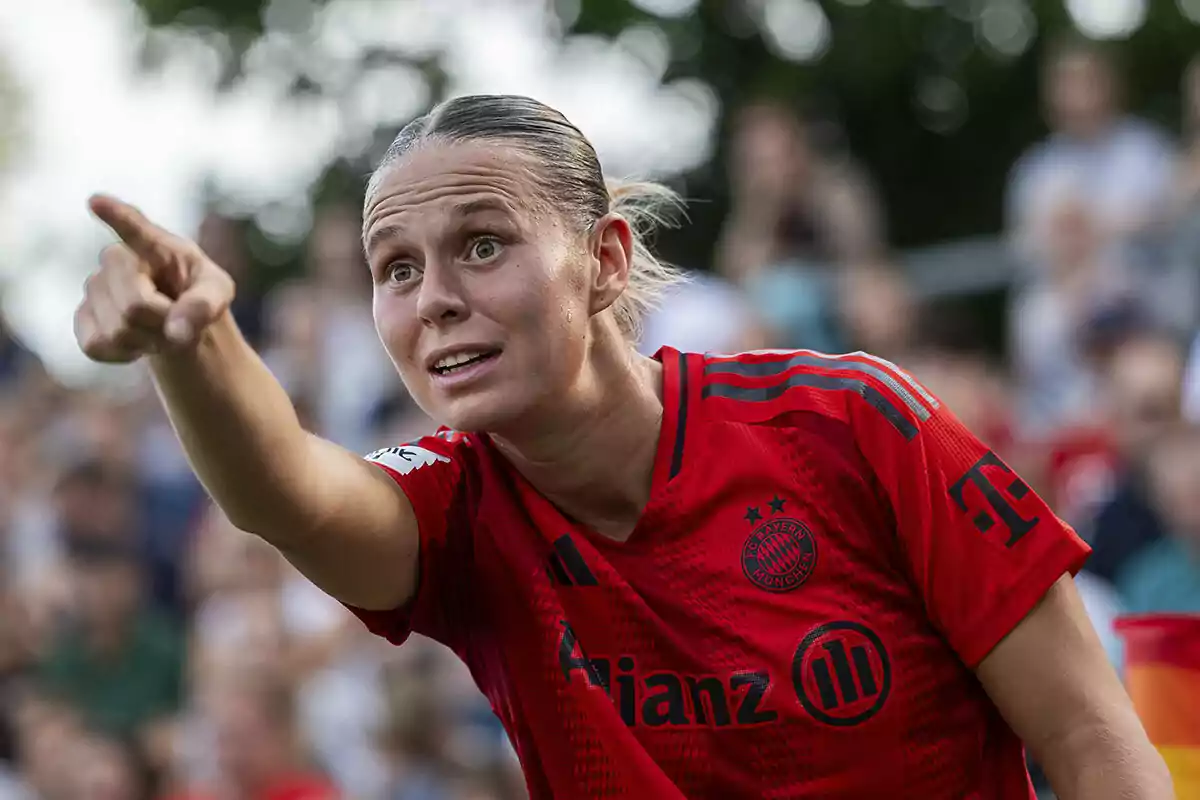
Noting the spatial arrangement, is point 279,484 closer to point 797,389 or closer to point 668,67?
point 797,389

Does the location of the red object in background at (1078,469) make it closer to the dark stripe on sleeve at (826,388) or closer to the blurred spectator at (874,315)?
the blurred spectator at (874,315)

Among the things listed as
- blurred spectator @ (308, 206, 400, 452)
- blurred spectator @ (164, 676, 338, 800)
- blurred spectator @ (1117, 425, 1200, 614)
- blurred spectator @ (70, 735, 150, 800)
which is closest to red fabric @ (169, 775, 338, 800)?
blurred spectator @ (164, 676, 338, 800)

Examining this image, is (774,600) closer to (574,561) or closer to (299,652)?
(574,561)

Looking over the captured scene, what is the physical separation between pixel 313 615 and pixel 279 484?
4489 mm

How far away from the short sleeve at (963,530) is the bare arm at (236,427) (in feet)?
2.62

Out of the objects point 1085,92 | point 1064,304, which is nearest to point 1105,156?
point 1085,92

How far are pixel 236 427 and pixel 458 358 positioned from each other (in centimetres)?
39

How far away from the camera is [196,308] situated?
2129mm

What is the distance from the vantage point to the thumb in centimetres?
212

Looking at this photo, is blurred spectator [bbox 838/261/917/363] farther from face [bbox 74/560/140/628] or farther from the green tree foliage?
the green tree foliage

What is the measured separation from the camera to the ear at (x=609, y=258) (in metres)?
2.82

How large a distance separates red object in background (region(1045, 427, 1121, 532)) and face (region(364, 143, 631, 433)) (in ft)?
11.2

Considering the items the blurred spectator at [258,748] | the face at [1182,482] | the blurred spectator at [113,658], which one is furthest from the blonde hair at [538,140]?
the blurred spectator at [113,658]

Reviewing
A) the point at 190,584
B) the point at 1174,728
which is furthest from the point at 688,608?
the point at 190,584
